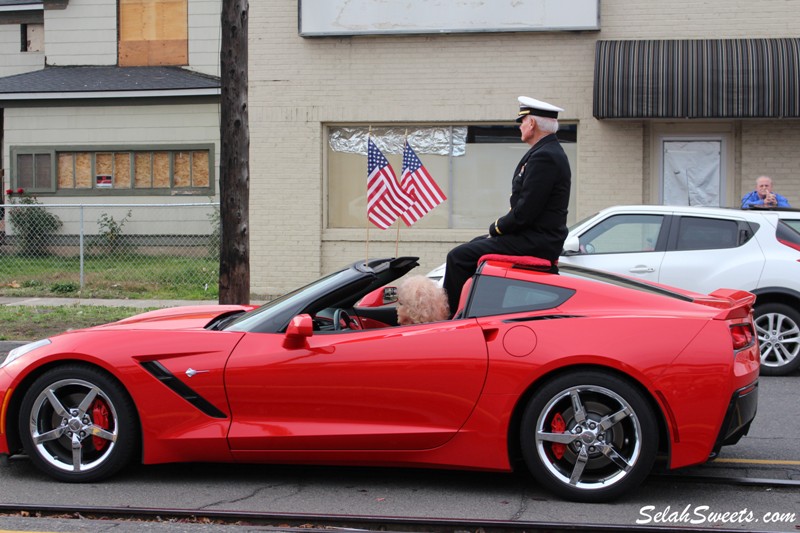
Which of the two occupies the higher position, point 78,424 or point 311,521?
point 78,424

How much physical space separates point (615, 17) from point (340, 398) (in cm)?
1066

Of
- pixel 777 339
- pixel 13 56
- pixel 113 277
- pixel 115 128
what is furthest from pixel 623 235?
pixel 13 56

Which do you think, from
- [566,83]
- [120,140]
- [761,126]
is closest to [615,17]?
[566,83]

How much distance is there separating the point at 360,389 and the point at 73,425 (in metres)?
1.61

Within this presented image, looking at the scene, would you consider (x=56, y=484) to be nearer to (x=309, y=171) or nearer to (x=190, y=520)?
(x=190, y=520)

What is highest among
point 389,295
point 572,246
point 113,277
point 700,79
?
point 700,79

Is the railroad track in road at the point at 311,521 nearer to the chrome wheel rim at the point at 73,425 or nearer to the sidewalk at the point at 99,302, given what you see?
the chrome wheel rim at the point at 73,425

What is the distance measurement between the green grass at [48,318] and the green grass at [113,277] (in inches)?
71.7

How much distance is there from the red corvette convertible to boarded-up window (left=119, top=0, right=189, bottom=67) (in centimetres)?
1864

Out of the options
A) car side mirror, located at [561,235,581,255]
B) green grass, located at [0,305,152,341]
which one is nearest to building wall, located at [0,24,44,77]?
green grass, located at [0,305,152,341]

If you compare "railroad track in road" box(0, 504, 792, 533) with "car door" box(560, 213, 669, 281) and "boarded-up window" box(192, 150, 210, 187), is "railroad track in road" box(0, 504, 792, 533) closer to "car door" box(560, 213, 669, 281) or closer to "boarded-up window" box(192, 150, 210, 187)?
"car door" box(560, 213, 669, 281)

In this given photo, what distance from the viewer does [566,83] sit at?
47.0 ft

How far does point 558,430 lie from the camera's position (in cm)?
498

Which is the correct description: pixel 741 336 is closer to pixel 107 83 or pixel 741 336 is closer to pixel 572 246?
pixel 572 246
